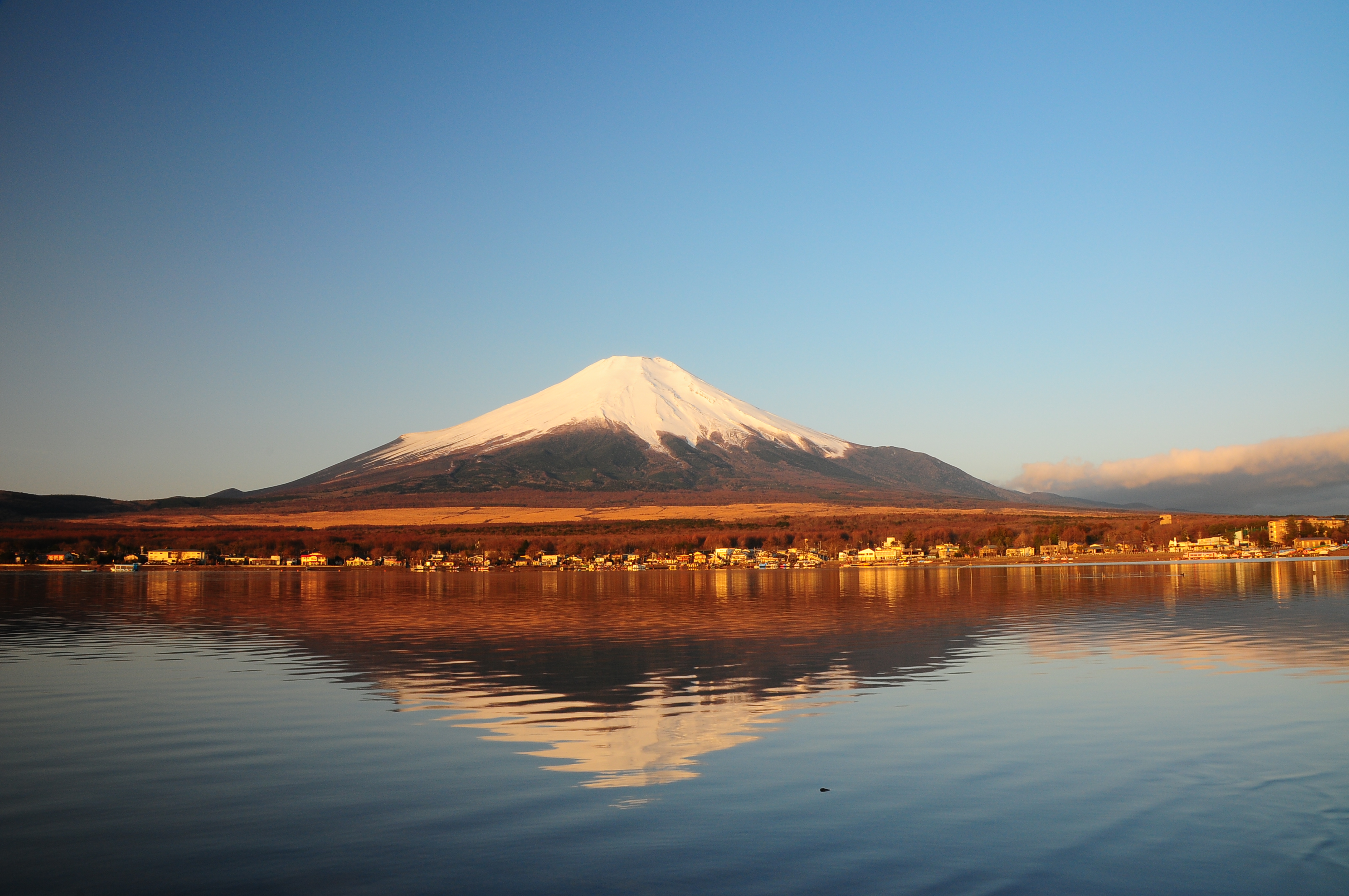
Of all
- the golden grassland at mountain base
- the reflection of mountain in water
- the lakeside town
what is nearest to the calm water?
the reflection of mountain in water

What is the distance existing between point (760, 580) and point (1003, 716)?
248 feet

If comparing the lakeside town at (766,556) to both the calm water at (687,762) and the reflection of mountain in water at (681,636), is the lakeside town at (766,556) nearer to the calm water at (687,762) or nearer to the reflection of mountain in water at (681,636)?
the reflection of mountain in water at (681,636)

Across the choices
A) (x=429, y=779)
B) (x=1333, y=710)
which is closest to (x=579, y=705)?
(x=429, y=779)

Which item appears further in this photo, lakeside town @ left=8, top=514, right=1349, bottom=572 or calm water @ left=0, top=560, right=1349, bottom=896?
lakeside town @ left=8, top=514, right=1349, bottom=572

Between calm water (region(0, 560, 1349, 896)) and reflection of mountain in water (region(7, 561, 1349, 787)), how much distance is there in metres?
0.22

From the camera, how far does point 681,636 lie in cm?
3844

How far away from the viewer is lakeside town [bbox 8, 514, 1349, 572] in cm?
14488

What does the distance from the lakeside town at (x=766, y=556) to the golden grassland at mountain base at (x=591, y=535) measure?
1079mm

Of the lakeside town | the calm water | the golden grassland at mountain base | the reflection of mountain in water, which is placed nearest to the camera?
the calm water

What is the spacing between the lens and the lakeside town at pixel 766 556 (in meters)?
145

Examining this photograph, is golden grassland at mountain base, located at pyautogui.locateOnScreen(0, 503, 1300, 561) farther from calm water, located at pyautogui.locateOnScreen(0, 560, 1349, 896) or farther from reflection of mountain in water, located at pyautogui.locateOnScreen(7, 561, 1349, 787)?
calm water, located at pyautogui.locateOnScreen(0, 560, 1349, 896)

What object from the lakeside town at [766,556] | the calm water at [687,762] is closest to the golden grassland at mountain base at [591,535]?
the lakeside town at [766,556]

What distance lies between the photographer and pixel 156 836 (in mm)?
12070

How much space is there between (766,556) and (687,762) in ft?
448
